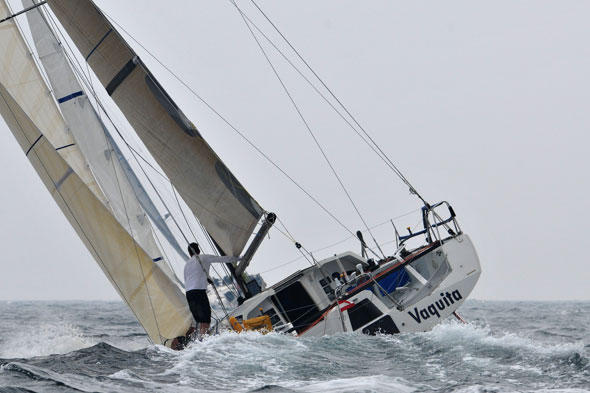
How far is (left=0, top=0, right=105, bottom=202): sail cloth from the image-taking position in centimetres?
1197

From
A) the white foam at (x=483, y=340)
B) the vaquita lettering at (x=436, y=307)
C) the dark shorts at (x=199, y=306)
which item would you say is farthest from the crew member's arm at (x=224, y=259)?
the white foam at (x=483, y=340)

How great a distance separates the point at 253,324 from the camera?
11.0 meters

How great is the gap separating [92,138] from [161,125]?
3.34 meters

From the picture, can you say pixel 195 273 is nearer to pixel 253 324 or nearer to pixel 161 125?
pixel 253 324

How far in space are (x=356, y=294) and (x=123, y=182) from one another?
183 inches

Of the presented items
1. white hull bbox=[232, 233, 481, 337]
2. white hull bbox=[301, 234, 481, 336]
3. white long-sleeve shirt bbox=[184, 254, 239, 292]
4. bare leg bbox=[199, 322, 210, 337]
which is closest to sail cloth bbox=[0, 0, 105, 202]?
white long-sleeve shirt bbox=[184, 254, 239, 292]

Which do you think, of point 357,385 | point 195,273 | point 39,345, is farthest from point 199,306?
point 39,345

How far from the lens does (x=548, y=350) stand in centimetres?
965

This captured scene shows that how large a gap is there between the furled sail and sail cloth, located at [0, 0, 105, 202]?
32 cm

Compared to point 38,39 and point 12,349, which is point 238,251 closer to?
point 12,349

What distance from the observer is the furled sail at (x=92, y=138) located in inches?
513

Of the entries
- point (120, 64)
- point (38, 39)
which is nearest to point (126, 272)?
point (120, 64)

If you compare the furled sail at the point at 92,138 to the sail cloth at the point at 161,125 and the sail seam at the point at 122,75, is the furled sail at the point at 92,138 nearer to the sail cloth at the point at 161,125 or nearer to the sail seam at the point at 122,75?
the sail cloth at the point at 161,125

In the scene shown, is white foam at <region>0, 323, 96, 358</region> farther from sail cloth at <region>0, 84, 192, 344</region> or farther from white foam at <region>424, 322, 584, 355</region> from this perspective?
white foam at <region>424, 322, 584, 355</region>
